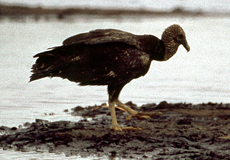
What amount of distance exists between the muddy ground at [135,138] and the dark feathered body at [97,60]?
0.81 meters

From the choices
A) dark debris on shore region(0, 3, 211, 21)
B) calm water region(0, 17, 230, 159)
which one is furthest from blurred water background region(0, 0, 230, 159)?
dark debris on shore region(0, 3, 211, 21)

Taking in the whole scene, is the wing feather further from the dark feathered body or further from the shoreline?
the shoreline

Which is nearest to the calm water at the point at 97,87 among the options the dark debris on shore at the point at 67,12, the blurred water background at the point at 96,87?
the blurred water background at the point at 96,87

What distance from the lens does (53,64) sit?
29.2 feet

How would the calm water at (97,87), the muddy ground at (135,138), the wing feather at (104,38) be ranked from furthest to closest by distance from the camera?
the calm water at (97,87)
the wing feather at (104,38)
the muddy ground at (135,138)

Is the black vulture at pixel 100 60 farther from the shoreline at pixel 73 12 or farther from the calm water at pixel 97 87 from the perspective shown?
the shoreline at pixel 73 12

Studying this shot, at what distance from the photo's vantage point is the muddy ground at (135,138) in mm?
7910

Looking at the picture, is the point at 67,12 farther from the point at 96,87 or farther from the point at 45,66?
the point at 45,66

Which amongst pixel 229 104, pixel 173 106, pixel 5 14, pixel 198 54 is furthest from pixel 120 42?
pixel 5 14

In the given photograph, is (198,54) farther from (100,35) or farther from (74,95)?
(100,35)

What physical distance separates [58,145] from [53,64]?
1.26 metres

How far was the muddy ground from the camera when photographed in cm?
791

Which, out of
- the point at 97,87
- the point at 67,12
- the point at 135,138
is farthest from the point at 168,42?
the point at 67,12

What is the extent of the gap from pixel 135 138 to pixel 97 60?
4.10ft
